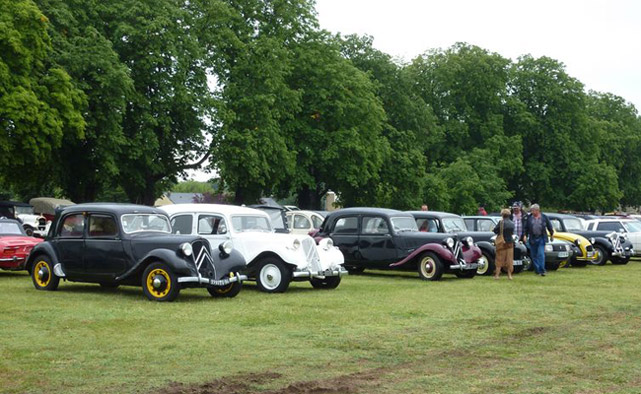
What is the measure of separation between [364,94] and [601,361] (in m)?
44.0

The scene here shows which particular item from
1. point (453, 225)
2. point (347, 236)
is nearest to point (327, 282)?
point (347, 236)

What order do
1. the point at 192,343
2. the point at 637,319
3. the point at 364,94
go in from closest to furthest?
the point at 192,343, the point at 637,319, the point at 364,94

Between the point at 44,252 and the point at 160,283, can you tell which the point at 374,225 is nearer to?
the point at 160,283

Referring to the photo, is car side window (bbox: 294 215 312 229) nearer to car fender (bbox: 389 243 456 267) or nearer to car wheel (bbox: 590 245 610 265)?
car fender (bbox: 389 243 456 267)

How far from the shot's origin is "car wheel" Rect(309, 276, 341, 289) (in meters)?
20.3

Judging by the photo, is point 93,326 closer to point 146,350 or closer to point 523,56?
point 146,350

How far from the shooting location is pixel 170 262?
16109 millimetres

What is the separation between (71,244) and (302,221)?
52.4 feet

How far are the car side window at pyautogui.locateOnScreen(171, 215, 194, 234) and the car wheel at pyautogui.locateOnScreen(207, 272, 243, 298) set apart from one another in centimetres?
247

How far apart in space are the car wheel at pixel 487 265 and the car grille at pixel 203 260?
1087 cm

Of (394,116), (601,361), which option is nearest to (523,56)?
(394,116)

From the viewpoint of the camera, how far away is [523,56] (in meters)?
72.3

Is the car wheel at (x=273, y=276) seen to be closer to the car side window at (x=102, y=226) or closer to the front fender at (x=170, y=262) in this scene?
the front fender at (x=170, y=262)

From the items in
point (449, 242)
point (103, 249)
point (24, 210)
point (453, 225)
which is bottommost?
point (103, 249)
